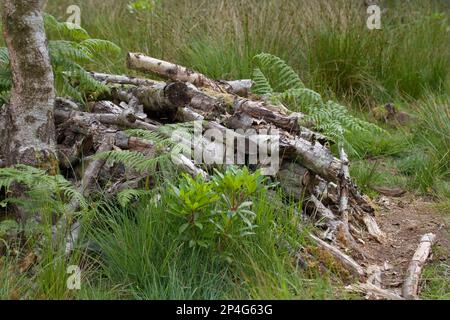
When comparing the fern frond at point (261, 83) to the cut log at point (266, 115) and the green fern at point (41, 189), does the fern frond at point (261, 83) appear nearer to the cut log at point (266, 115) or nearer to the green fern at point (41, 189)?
the cut log at point (266, 115)

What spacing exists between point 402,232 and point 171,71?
6.60ft

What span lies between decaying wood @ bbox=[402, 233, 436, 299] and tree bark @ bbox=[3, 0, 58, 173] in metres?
2.07

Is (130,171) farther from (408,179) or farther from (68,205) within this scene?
(408,179)

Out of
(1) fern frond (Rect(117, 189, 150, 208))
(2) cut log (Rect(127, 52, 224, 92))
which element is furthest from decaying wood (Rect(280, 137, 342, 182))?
(2) cut log (Rect(127, 52, 224, 92))

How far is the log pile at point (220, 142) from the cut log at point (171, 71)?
0.16m

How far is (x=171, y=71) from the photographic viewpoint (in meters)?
5.17

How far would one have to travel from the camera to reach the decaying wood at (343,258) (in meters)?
3.82

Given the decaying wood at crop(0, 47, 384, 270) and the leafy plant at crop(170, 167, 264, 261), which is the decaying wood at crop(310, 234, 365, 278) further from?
the leafy plant at crop(170, 167, 264, 261)

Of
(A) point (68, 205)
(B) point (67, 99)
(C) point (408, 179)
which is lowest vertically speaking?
(C) point (408, 179)

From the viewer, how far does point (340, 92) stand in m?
7.14

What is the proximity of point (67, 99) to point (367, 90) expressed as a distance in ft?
11.8

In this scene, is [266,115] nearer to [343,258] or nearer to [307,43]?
[343,258]

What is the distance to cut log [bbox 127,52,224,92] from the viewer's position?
5.13 metres
